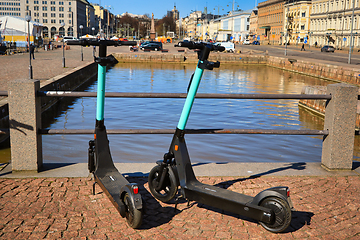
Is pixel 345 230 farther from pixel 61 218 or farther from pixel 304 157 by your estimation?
pixel 304 157

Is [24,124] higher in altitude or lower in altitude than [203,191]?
higher

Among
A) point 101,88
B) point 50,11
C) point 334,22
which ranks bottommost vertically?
point 101,88

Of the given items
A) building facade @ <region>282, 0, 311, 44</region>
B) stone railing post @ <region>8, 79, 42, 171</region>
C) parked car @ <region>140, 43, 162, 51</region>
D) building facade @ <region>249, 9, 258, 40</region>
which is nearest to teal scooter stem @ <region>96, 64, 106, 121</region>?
stone railing post @ <region>8, 79, 42, 171</region>

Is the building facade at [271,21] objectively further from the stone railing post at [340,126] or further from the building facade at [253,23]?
the stone railing post at [340,126]

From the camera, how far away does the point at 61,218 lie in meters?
3.65

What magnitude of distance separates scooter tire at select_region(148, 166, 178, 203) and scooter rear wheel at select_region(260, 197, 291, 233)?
2.87ft

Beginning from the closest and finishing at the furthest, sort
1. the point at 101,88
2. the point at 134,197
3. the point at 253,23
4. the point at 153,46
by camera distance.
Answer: the point at 134,197 < the point at 101,88 < the point at 153,46 < the point at 253,23

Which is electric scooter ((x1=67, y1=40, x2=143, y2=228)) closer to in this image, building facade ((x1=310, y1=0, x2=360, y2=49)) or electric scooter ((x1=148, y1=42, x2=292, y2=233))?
electric scooter ((x1=148, y1=42, x2=292, y2=233))

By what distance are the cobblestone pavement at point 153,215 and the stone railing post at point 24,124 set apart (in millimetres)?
288

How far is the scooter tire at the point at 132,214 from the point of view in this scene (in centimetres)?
337

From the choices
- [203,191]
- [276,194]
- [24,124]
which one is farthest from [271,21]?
[276,194]

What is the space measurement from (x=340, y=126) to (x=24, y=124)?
3.89 m

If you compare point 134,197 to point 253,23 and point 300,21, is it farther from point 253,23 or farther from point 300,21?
point 253,23

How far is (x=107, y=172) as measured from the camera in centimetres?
422
